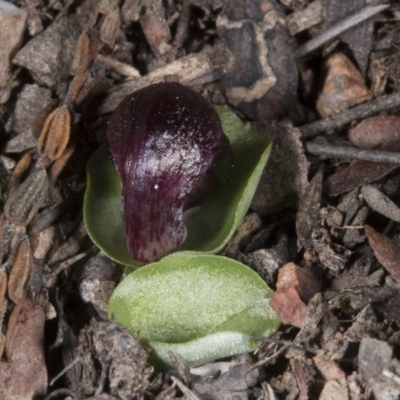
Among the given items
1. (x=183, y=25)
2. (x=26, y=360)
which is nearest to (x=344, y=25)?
(x=183, y=25)

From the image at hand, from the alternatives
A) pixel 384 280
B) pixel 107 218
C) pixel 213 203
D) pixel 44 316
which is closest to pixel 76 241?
pixel 107 218

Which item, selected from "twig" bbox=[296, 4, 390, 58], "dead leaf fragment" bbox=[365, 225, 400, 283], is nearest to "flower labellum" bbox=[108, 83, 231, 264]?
"dead leaf fragment" bbox=[365, 225, 400, 283]

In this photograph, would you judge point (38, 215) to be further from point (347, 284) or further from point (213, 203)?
point (347, 284)

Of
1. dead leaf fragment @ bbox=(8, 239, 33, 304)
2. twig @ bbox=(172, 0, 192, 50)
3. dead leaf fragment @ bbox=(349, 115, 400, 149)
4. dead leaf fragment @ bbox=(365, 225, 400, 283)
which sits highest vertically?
twig @ bbox=(172, 0, 192, 50)

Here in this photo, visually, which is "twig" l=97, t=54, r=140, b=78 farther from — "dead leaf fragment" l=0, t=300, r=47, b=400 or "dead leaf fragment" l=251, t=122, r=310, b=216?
"dead leaf fragment" l=0, t=300, r=47, b=400

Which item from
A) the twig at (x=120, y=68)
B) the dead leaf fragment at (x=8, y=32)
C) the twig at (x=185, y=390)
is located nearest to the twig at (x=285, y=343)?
the twig at (x=185, y=390)

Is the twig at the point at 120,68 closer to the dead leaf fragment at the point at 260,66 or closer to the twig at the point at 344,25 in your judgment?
the dead leaf fragment at the point at 260,66
